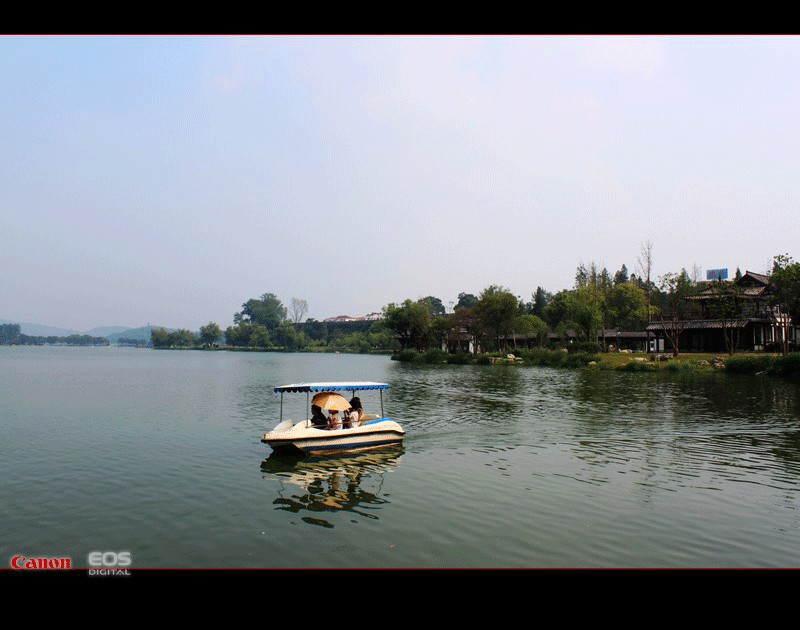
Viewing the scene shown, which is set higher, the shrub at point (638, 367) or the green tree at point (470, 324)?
the green tree at point (470, 324)

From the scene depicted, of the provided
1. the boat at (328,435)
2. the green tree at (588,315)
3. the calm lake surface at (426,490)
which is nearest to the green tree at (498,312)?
the green tree at (588,315)

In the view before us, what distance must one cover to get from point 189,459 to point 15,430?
465 inches

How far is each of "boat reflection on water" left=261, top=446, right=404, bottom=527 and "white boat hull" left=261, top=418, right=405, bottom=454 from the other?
30 cm

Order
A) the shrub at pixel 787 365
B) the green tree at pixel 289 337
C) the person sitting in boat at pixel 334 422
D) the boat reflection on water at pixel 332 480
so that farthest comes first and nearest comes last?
the green tree at pixel 289 337
the shrub at pixel 787 365
the person sitting in boat at pixel 334 422
the boat reflection on water at pixel 332 480

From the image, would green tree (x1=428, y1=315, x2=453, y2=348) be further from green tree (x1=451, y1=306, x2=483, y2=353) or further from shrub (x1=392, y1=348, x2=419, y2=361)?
shrub (x1=392, y1=348, x2=419, y2=361)

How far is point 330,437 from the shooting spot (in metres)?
20.3

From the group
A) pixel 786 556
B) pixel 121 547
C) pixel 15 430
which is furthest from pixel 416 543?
pixel 15 430

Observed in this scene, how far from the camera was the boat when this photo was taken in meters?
19.7

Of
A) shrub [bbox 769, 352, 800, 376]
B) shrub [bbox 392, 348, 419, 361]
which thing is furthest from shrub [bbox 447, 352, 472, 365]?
shrub [bbox 769, 352, 800, 376]

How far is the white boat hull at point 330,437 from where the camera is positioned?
19.6 meters

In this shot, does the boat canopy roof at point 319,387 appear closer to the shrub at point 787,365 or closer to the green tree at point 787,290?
the shrub at point 787,365

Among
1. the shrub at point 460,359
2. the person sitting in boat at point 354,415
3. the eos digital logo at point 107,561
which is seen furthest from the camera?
the shrub at point 460,359

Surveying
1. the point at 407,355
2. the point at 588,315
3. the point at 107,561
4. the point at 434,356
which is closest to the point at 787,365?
the point at 588,315
